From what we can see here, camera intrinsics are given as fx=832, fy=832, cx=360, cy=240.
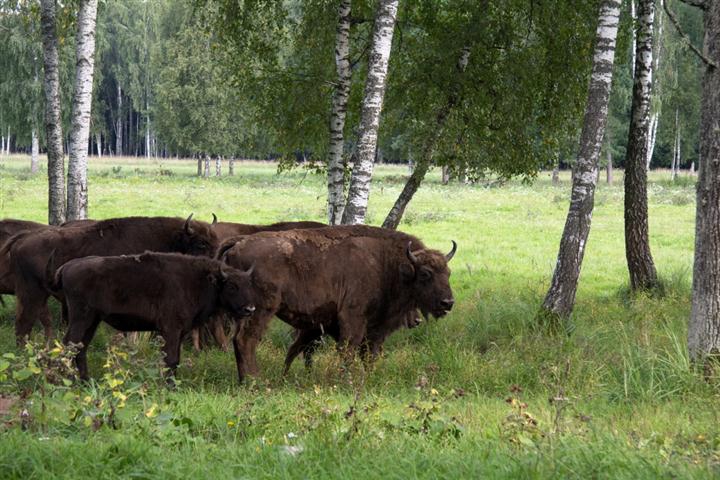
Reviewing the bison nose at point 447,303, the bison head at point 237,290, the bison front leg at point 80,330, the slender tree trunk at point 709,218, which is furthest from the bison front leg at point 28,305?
the slender tree trunk at point 709,218

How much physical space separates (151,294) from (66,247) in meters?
2.12

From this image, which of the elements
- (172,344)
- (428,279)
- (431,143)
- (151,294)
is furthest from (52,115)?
(428,279)

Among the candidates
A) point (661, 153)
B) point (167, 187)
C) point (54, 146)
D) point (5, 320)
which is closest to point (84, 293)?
point (5, 320)

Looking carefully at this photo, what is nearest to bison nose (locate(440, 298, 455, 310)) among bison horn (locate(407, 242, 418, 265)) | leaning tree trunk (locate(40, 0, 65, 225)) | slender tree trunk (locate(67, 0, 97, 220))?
bison horn (locate(407, 242, 418, 265))

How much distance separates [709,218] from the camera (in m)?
8.04

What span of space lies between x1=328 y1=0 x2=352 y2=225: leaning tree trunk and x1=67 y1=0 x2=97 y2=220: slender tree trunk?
3.80 meters

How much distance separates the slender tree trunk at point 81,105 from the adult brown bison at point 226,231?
2.64 meters

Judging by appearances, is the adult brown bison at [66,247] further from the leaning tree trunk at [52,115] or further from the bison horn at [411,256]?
the leaning tree trunk at [52,115]

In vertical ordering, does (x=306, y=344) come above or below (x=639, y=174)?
below

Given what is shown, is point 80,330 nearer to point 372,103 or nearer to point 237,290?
point 237,290

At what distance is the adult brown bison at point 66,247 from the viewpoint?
1021cm

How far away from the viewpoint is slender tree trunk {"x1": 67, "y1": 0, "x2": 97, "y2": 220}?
42.3 feet

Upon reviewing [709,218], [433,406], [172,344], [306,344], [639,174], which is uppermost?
[639,174]

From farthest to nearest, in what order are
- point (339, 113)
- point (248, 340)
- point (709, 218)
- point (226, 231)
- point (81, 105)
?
point (81, 105), point (339, 113), point (226, 231), point (248, 340), point (709, 218)
